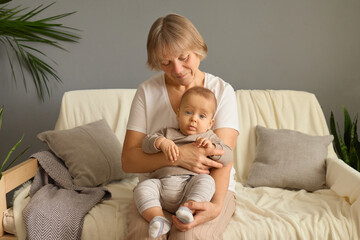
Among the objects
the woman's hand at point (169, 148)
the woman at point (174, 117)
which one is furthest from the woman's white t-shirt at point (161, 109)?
the woman's hand at point (169, 148)

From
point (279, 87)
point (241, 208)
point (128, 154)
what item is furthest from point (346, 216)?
point (279, 87)

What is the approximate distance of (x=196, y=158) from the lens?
166cm

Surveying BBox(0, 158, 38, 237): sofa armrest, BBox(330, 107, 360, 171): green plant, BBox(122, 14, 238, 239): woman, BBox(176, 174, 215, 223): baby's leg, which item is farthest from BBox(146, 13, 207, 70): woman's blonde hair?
BBox(330, 107, 360, 171): green plant

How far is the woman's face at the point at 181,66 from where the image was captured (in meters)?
1.75

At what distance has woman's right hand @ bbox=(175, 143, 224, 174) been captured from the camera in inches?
65.2

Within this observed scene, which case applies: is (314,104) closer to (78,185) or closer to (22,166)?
(78,185)

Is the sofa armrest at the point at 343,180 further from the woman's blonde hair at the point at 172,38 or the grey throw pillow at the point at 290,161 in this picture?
the woman's blonde hair at the point at 172,38

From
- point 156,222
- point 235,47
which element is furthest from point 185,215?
point 235,47

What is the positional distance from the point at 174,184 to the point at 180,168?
0.27ft

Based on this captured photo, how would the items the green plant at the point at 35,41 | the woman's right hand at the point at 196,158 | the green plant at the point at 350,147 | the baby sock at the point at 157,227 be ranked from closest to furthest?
the baby sock at the point at 157,227
the woman's right hand at the point at 196,158
the green plant at the point at 350,147
the green plant at the point at 35,41

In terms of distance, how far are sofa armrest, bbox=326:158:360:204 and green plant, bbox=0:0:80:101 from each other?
6.63 feet

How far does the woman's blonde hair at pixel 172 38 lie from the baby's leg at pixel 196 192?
1.86 feet

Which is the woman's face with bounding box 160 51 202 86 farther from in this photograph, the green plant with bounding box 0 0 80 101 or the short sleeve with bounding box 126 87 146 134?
the green plant with bounding box 0 0 80 101

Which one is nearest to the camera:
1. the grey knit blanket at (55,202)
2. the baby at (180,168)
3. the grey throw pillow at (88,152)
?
the baby at (180,168)
